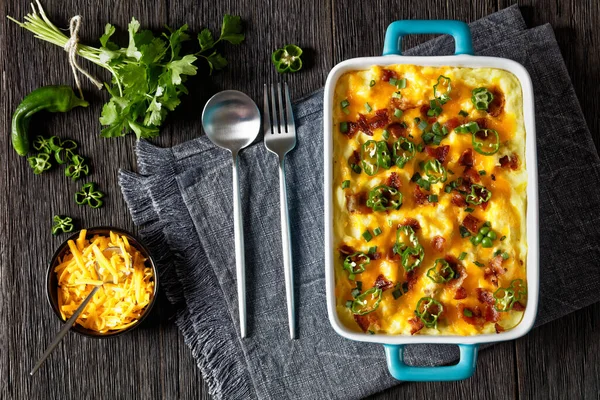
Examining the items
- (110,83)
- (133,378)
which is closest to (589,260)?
(133,378)

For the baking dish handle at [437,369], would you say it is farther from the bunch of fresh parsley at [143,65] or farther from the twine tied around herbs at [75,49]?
the twine tied around herbs at [75,49]

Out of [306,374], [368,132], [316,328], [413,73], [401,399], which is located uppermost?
[413,73]

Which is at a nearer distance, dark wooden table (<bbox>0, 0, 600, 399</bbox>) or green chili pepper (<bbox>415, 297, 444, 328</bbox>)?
green chili pepper (<bbox>415, 297, 444, 328</bbox>)

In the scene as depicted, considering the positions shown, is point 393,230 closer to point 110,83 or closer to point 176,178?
point 176,178

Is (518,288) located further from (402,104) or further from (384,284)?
(402,104)

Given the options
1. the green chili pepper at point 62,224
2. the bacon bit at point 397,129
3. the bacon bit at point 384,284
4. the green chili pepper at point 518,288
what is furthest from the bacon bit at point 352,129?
the green chili pepper at point 62,224

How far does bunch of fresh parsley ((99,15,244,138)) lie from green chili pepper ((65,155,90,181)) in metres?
0.20

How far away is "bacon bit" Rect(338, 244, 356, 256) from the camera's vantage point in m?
2.29

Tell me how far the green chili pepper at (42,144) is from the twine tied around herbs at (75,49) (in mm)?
252

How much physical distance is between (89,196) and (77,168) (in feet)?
0.44

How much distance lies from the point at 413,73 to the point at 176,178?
1.09 m

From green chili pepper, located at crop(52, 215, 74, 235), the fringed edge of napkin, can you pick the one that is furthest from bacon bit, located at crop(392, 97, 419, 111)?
green chili pepper, located at crop(52, 215, 74, 235)

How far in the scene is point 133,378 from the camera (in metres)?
2.73

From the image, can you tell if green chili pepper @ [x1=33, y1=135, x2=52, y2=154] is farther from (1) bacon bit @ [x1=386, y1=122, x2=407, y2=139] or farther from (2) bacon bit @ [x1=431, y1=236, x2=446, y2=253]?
(2) bacon bit @ [x1=431, y1=236, x2=446, y2=253]
